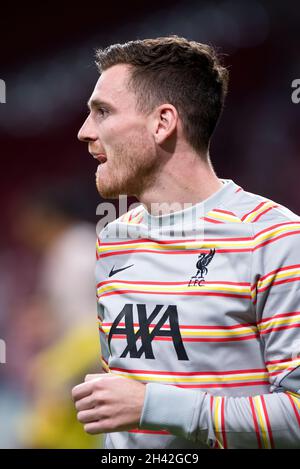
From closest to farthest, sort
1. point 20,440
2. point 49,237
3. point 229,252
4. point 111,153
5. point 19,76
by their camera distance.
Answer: point 229,252
point 111,153
point 20,440
point 49,237
point 19,76

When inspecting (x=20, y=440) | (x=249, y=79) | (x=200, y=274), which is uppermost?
(x=249, y=79)

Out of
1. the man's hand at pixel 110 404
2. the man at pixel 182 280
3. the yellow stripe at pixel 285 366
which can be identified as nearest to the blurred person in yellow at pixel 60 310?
the man at pixel 182 280

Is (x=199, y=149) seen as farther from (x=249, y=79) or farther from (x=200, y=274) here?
(x=249, y=79)

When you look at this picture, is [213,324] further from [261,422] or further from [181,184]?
[181,184]

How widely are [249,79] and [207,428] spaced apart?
2.27 m

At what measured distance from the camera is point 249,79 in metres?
3.12

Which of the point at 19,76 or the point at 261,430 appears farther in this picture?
the point at 19,76

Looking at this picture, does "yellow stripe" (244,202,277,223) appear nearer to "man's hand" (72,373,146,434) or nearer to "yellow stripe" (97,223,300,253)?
"yellow stripe" (97,223,300,253)

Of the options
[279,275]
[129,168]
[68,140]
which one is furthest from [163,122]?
[68,140]

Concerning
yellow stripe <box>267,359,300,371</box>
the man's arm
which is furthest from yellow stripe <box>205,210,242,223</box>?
yellow stripe <box>267,359,300,371</box>

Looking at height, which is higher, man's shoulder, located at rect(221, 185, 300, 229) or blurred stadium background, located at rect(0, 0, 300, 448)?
blurred stadium background, located at rect(0, 0, 300, 448)

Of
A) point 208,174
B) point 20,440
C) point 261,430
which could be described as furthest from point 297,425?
point 20,440

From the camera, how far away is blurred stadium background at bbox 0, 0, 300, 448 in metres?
2.79

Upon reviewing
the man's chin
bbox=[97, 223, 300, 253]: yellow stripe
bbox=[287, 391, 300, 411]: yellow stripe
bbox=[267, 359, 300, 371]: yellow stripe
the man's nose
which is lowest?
bbox=[287, 391, 300, 411]: yellow stripe
